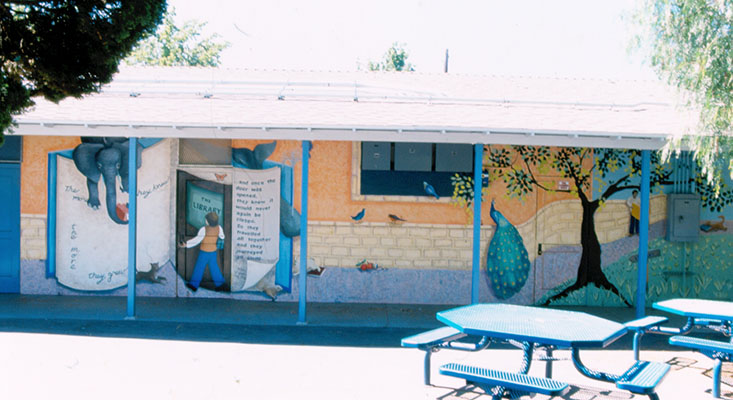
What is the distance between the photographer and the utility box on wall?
31.2ft

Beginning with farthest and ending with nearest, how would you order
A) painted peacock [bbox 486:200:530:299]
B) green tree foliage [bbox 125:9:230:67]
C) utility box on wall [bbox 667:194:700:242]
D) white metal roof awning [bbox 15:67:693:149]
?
green tree foliage [bbox 125:9:230:67] < painted peacock [bbox 486:200:530:299] < utility box on wall [bbox 667:194:700:242] < white metal roof awning [bbox 15:67:693:149]

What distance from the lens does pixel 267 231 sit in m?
9.69

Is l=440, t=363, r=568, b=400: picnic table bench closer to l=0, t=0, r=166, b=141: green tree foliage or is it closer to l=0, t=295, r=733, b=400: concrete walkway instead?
l=0, t=295, r=733, b=400: concrete walkway

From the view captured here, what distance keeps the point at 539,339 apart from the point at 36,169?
7.88m

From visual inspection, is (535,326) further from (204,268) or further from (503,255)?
(204,268)

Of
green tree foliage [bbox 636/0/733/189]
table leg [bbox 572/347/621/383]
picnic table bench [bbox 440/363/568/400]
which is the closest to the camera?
picnic table bench [bbox 440/363/568/400]

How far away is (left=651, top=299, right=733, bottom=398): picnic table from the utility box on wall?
281cm

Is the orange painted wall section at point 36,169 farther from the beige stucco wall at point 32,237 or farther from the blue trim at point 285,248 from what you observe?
the blue trim at point 285,248

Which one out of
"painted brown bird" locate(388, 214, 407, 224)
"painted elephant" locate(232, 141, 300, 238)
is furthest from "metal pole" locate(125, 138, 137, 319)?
"painted brown bird" locate(388, 214, 407, 224)

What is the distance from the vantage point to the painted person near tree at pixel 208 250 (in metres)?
9.70

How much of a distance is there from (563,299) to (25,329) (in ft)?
23.7

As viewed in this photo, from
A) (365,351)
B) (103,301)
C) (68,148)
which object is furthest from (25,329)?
(365,351)

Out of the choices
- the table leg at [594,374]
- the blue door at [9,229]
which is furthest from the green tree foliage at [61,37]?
the blue door at [9,229]

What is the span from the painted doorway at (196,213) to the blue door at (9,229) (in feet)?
7.78
